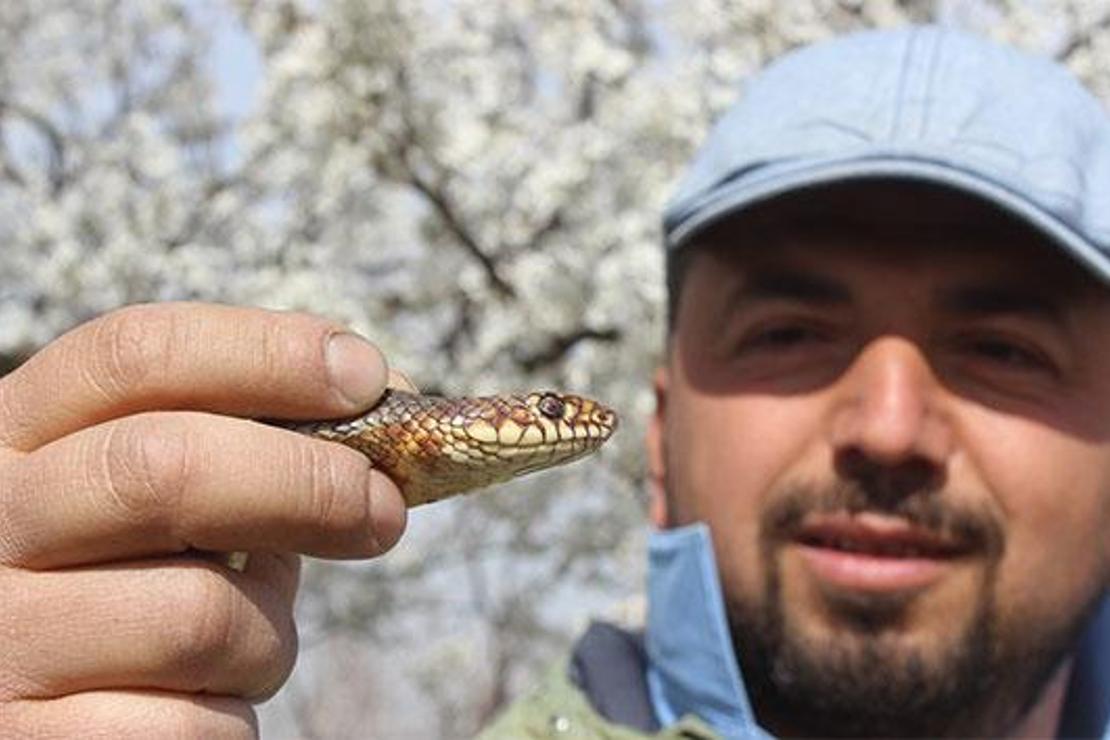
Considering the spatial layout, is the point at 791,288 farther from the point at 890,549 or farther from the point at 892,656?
the point at 892,656

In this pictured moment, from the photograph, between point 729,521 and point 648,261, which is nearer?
point 729,521

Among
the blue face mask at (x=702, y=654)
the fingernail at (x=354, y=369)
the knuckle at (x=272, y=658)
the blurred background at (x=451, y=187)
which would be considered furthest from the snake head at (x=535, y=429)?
the blurred background at (x=451, y=187)

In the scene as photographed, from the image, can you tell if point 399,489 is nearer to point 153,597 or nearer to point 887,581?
point 153,597

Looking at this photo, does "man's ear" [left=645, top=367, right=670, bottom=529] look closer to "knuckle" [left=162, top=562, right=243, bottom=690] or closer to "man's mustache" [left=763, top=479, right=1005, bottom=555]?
"man's mustache" [left=763, top=479, right=1005, bottom=555]

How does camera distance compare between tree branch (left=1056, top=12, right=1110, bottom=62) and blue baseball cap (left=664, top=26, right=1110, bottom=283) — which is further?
tree branch (left=1056, top=12, right=1110, bottom=62)

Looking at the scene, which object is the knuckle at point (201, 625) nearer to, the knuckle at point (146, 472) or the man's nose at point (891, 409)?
the knuckle at point (146, 472)

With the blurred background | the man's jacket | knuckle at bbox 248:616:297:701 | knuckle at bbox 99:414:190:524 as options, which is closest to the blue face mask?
the man's jacket

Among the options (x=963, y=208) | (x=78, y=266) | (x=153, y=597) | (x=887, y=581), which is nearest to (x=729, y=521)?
(x=887, y=581)

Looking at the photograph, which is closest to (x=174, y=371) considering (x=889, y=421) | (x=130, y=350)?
(x=130, y=350)
